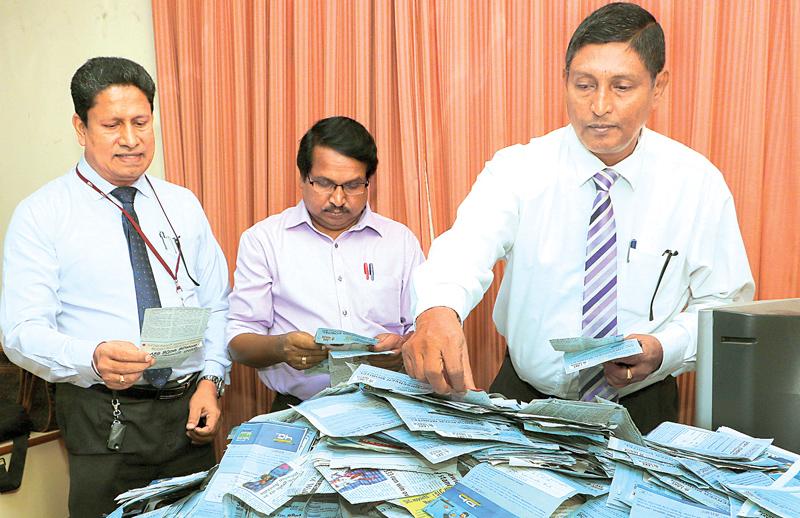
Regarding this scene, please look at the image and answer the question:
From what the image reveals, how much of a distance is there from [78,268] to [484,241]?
1087mm

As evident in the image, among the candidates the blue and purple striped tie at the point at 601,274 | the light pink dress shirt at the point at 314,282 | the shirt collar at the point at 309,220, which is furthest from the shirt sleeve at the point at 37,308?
the blue and purple striped tie at the point at 601,274

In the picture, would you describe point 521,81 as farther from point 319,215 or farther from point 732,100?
point 319,215

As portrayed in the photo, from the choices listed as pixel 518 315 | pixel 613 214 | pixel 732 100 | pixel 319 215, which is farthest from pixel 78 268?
pixel 732 100

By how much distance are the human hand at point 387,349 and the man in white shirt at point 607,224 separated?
0.34 m

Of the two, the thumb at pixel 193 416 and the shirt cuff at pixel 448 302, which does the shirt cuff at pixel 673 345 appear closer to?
the shirt cuff at pixel 448 302

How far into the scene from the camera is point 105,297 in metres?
1.91

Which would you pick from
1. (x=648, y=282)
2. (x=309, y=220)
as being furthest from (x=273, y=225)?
(x=648, y=282)

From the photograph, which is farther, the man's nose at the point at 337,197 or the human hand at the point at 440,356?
the man's nose at the point at 337,197

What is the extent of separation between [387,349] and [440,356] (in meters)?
0.86

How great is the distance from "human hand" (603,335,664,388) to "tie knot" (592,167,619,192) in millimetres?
415

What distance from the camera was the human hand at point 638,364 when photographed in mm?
1505

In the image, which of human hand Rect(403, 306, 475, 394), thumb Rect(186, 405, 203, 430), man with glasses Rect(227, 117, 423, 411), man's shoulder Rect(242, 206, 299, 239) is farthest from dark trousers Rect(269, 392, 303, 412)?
human hand Rect(403, 306, 475, 394)

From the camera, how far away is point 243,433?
110 cm

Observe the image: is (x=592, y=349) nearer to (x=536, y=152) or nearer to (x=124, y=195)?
(x=536, y=152)
